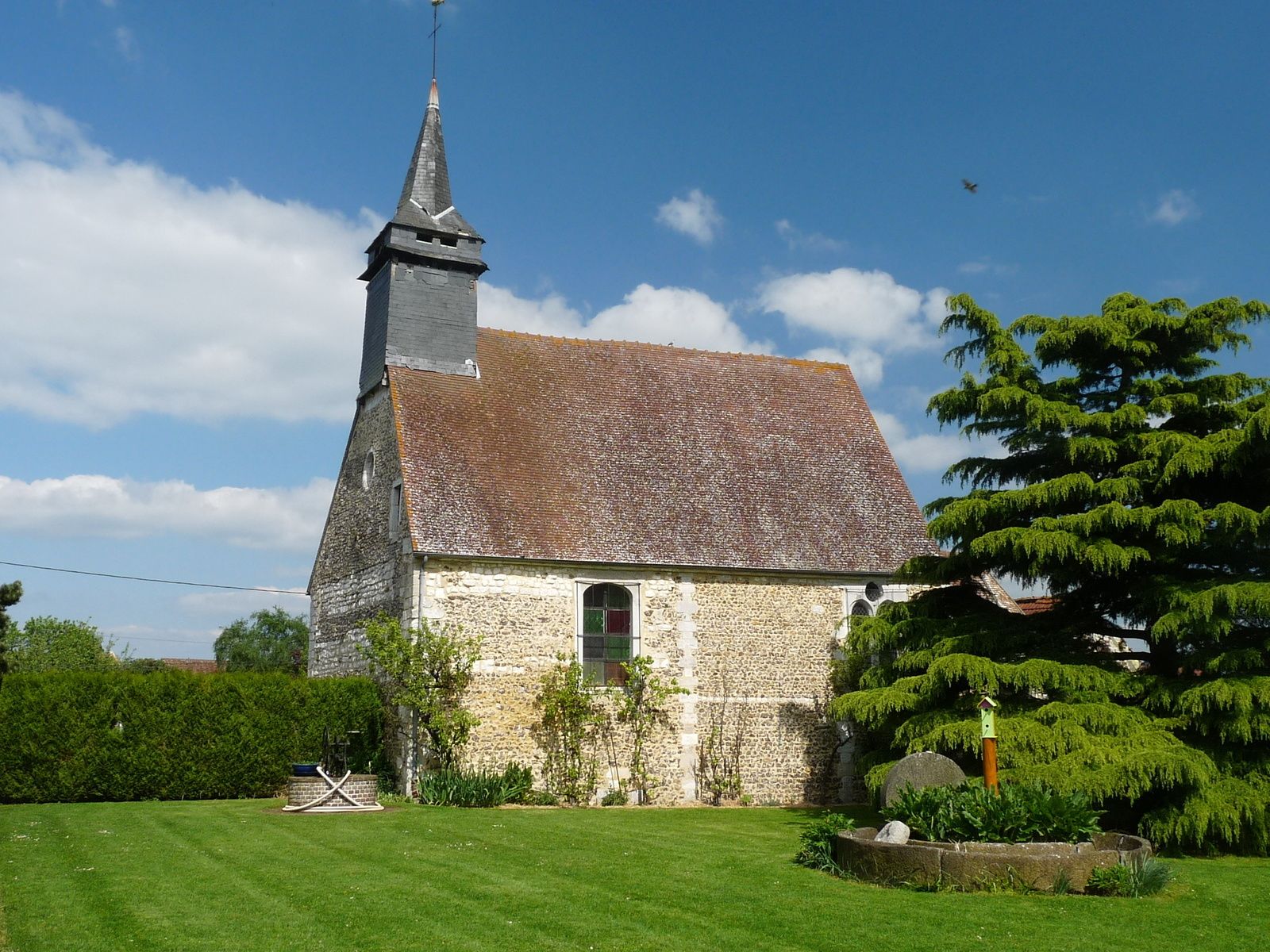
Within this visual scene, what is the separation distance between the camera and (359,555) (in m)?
20.8

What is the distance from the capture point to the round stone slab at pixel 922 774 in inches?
474

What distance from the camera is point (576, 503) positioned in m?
19.3

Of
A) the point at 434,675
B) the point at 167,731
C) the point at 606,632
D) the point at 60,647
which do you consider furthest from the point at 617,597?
the point at 60,647

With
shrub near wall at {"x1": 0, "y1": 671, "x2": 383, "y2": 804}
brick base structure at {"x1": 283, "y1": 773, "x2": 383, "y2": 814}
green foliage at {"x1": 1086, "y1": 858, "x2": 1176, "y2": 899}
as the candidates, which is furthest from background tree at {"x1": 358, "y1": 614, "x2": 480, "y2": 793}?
green foliage at {"x1": 1086, "y1": 858, "x2": 1176, "y2": 899}

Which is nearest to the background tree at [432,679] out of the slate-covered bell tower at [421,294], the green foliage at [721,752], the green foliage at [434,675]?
the green foliage at [434,675]

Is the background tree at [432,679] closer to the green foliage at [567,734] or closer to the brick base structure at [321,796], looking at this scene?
the green foliage at [567,734]

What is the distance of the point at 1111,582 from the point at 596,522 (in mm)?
8161

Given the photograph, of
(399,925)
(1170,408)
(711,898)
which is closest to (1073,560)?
(1170,408)

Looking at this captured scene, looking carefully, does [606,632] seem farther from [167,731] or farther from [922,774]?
[922,774]

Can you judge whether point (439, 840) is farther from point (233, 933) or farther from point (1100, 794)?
point (1100, 794)

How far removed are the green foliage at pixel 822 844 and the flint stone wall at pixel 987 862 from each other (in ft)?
1.84

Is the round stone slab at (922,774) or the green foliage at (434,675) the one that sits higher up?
the green foliage at (434,675)

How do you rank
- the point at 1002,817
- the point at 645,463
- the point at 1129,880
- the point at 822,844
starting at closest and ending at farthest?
the point at 1129,880
the point at 1002,817
the point at 822,844
the point at 645,463

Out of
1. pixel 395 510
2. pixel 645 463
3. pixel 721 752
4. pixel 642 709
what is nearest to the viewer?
pixel 642 709
